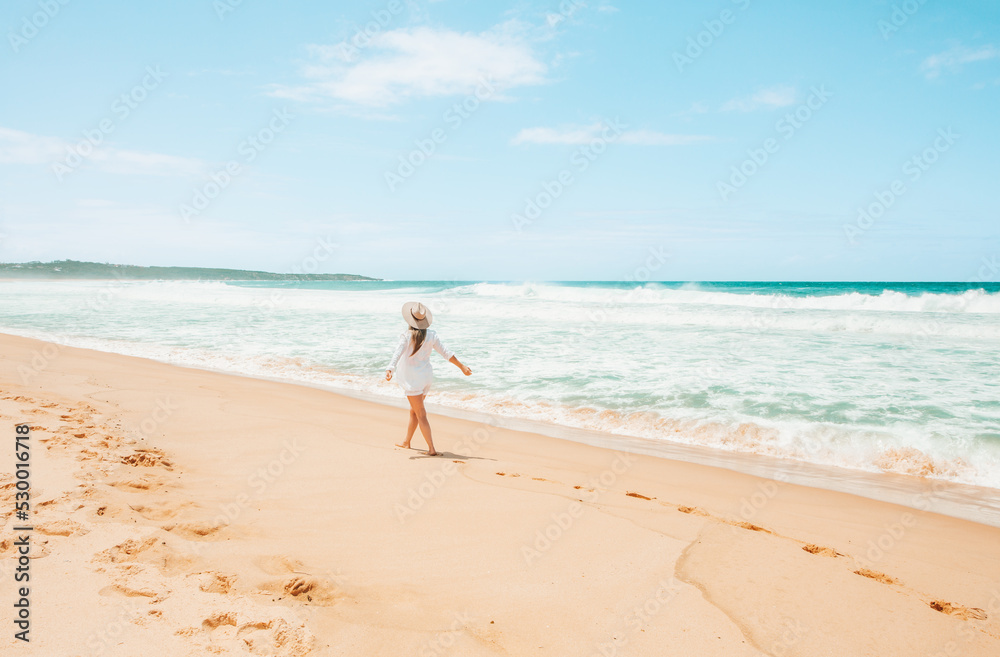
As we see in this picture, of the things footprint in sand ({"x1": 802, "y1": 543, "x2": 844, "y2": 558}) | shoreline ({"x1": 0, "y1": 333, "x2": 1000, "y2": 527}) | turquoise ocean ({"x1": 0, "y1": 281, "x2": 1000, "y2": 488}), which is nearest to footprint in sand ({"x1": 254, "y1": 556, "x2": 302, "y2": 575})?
footprint in sand ({"x1": 802, "y1": 543, "x2": 844, "y2": 558})

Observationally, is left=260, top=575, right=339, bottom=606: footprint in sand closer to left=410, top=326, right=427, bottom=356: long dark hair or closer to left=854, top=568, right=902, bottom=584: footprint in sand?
left=410, top=326, right=427, bottom=356: long dark hair

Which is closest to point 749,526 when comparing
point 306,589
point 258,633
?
point 306,589

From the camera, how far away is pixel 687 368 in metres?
11.2

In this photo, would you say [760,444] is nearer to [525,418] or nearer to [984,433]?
[984,433]

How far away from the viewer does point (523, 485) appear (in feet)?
16.2

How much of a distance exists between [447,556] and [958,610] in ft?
10.2

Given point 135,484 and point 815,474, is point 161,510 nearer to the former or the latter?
point 135,484

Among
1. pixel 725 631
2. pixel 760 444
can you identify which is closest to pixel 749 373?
pixel 760 444

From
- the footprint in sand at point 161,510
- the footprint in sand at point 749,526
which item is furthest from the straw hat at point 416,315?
the footprint in sand at point 749,526

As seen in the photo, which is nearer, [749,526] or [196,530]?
[196,530]

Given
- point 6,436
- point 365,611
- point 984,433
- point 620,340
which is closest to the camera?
point 365,611

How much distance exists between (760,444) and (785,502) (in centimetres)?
208

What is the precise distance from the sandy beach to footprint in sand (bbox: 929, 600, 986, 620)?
2 cm

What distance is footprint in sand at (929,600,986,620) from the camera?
319cm
